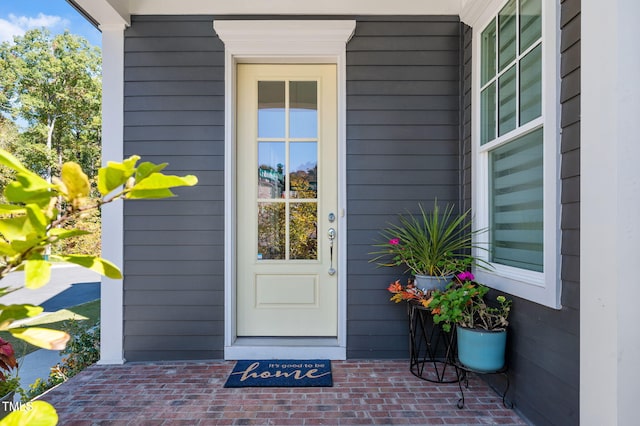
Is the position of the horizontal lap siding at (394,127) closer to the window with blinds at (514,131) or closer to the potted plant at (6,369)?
the window with blinds at (514,131)

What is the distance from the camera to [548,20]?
1.74 m

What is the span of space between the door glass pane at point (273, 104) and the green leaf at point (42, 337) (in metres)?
2.53

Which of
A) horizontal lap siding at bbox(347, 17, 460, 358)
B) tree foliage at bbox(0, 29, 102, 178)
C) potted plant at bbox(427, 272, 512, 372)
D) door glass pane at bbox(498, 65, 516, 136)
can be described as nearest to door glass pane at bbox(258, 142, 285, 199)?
horizontal lap siding at bbox(347, 17, 460, 358)

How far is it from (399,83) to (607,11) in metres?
1.49

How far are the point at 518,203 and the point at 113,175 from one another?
212 centimetres

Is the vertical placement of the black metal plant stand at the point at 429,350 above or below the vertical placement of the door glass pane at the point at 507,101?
below

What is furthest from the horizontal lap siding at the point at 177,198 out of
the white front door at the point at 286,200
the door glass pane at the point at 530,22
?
the door glass pane at the point at 530,22

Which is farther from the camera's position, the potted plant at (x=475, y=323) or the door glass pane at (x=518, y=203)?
the potted plant at (x=475, y=323)

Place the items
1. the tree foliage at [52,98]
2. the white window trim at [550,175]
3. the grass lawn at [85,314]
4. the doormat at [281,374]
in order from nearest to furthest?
the white window trim at [550,175]
the doormat at [281,374]
the grass lawn at [85,314]
the tree foliage at [52,98]

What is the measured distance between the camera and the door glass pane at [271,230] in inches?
115

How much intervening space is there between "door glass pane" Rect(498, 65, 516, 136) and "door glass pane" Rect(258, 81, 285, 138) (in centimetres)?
160

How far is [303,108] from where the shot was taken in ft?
9.63

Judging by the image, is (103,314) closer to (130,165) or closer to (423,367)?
(423,367)

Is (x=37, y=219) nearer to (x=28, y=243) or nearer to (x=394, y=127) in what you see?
(x=28, y=243)
